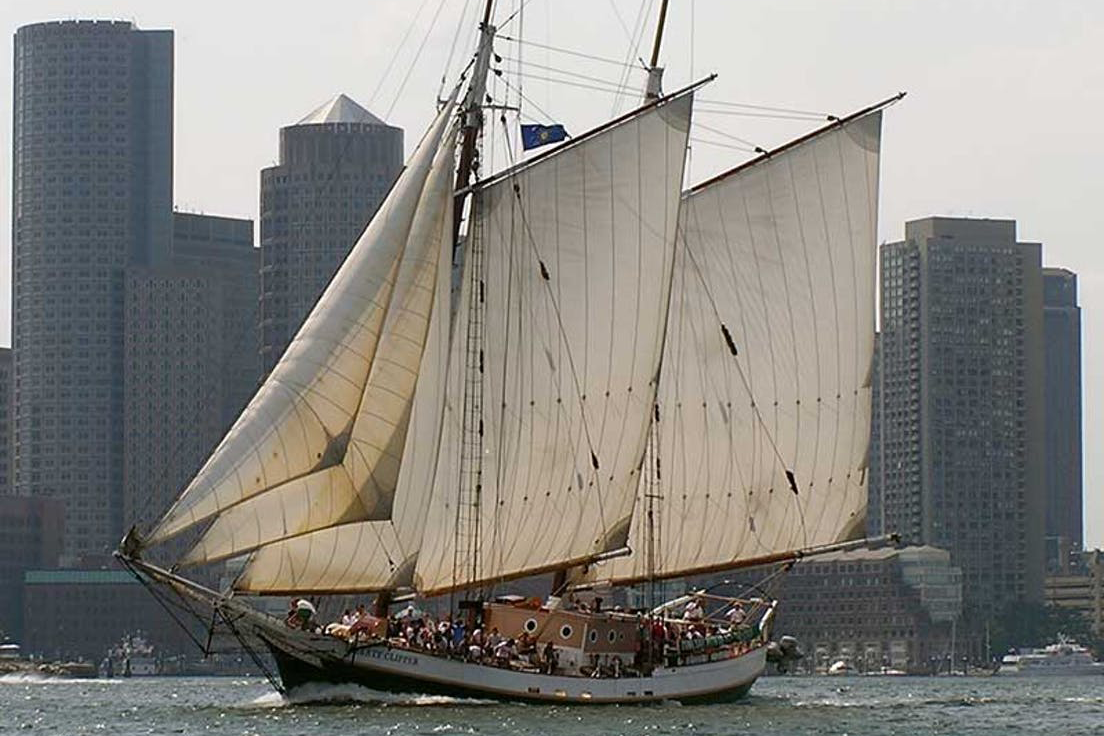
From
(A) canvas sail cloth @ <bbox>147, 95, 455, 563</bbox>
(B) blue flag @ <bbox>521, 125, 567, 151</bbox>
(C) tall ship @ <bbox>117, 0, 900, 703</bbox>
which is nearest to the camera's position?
(A) canvas sail cloth @ <bbox>147, 95, 455, 563</bbox>

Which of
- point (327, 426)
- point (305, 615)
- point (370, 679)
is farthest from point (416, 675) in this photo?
point (327, 426)

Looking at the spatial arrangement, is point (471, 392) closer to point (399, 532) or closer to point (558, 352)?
point (558, 352)

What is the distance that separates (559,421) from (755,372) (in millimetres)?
9809

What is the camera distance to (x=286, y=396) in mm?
77438

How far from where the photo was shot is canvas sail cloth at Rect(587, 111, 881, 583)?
94.2m

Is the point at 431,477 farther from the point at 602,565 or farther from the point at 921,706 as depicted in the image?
the point at 921,706

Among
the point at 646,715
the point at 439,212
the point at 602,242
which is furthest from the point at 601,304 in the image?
the point at 646,715

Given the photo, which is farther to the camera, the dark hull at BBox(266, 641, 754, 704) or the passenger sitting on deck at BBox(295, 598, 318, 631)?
the passenger sitting on deck at BBox(295, 598, 318, 631)

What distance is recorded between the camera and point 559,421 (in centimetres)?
8675

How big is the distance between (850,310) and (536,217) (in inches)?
540

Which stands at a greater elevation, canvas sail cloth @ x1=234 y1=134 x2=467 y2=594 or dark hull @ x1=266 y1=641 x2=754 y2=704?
canvas sail cloth @ x1=234 y1=134 x2=467 y2=594

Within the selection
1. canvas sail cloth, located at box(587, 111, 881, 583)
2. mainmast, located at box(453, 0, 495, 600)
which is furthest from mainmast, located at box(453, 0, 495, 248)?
canvas sail cloth, located at box(587, 111, 881, 583)

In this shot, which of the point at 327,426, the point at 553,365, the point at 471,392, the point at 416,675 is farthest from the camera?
the point at 553,365

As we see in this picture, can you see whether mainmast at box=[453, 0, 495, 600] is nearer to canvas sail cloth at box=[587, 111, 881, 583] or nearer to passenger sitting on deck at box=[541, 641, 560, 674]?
passenger sitting on deck at box=[541, 641, 560, 674]
